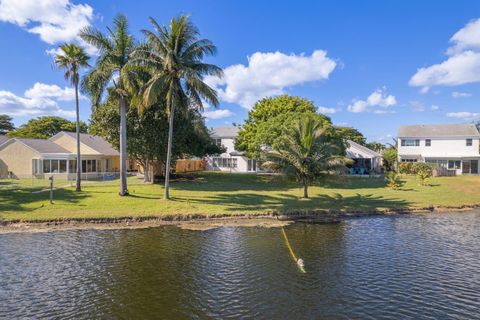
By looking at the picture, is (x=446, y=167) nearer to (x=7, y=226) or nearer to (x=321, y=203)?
(x=321, y=203)

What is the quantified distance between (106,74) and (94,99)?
2.32 meters

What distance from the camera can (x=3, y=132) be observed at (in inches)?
3157

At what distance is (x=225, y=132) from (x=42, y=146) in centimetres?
3417

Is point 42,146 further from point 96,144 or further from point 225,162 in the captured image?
point 225,162

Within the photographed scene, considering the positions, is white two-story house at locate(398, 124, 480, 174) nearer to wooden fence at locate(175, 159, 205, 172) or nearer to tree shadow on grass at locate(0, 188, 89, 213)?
wooden fence at locate(175, 159, 205, 172)

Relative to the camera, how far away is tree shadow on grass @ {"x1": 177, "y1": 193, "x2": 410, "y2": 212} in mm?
25453

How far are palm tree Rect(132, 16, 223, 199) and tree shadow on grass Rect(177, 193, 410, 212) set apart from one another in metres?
7.15

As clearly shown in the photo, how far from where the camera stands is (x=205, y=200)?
1083 inches

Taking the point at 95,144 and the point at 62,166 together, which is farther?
the point at 95,144

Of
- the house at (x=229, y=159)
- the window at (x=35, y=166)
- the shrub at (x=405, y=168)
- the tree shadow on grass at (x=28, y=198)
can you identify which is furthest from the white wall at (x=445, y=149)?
the window at (x=35, y=166)

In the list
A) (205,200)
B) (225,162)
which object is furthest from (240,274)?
(225,162)

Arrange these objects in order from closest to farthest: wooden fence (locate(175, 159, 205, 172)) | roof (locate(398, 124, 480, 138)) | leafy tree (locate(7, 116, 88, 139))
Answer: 1. roof (locate(398, 124, 480, 138))
2. wooden fence (locate(175, 159, 205, 172))
3. leafy tree (locate(7, 116, 88, 139))

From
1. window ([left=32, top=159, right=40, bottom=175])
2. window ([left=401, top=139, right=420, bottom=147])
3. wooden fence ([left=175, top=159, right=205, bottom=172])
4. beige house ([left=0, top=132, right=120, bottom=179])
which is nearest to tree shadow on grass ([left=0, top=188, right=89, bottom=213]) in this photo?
beige house ([left=0, top=132, right=120, bottom=179])

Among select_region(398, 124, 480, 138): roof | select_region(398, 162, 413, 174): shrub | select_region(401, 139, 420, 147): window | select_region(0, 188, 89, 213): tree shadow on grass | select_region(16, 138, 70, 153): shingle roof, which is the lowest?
select_region(0, 188, 89, 213): tree shadow on grass
